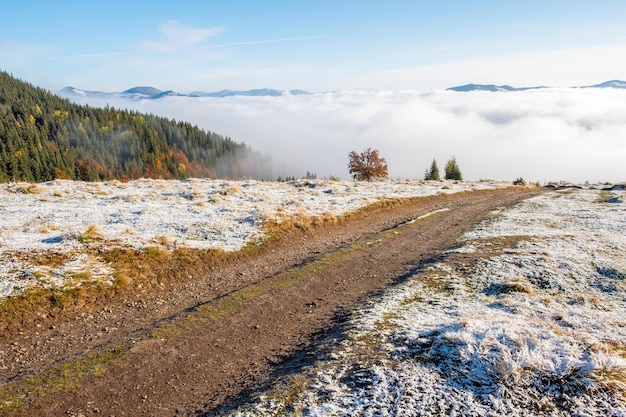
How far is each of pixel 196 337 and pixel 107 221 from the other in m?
14.1

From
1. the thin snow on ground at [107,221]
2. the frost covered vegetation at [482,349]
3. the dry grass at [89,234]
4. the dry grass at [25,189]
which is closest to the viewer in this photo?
the frost covered vegetation at [482,349]

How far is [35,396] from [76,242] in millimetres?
10431

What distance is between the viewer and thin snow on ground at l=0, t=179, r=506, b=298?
14672mm

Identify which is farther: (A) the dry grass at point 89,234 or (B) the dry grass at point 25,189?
(B) the dry grass at point 25,189

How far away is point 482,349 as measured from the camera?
28.8ft

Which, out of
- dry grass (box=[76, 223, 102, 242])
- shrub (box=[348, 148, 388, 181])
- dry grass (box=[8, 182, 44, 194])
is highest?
dry grass (box=[8, 182, 44, 194])

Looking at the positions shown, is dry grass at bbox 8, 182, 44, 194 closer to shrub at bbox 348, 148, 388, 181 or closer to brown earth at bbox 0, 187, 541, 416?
brown earth at bbox 0, 187, 541, 416

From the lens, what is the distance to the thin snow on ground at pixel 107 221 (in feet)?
48.1

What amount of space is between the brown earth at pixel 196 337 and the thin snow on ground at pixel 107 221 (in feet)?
8.36

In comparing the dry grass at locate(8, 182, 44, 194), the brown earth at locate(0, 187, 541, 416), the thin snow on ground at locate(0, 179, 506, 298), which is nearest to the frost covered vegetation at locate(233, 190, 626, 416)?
the brown earth at locate(0, 187, 541, 416)

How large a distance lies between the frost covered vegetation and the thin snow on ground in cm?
1055

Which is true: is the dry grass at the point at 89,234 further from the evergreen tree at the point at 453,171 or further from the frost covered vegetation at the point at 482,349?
the evergreen tree at the point at 453,171

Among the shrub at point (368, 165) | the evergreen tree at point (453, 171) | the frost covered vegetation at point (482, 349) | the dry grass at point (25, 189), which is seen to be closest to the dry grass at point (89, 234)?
the frost covered vegetation at point (482, 349)

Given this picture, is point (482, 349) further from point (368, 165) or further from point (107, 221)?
point (368, 165)
